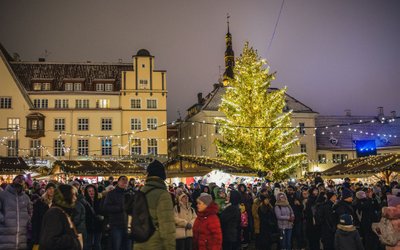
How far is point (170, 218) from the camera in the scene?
18.1 feet

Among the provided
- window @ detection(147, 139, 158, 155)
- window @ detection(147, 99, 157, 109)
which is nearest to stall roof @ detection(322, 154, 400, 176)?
window @ detection(147, 139, 158, 155)

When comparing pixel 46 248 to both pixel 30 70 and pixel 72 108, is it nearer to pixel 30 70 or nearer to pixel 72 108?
pixel 72 108

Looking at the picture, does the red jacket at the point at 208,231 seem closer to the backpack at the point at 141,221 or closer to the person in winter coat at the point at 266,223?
the backpack at the point at 141,221

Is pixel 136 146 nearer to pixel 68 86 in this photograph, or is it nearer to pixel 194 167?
pixel 68 86

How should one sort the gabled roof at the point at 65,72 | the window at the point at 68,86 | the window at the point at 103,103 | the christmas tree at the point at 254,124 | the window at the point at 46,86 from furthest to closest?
the gabled roof at the point at 65,72
the window at the point at 68,86
the window at the point at 46,86
the window at the point at 103,103
the christmas tree at the point at 254,124

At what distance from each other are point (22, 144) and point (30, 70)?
32.6ft

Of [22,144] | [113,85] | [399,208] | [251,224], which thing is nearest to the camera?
[399,208]

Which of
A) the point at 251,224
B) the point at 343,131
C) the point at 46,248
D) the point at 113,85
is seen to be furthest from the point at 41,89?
the point at 46,248

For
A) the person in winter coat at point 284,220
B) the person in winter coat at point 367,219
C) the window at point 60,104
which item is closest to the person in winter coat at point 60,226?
the person in winter coat at point 284,220

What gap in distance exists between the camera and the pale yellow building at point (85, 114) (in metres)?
48.4

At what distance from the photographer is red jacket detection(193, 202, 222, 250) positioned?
809cm

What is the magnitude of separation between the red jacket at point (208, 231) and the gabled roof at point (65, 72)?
4496 cm

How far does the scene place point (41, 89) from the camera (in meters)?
50.8

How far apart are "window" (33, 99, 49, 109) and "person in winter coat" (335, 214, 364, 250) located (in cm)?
4557
